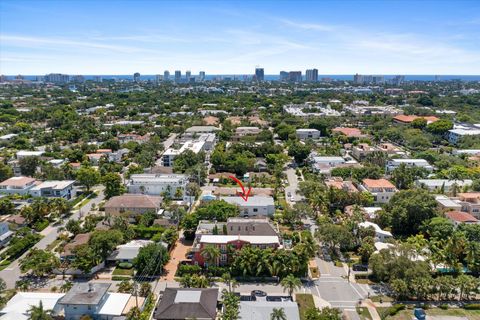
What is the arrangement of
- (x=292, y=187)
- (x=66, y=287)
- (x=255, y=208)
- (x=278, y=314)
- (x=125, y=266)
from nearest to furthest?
(x=278, y=314), (x=66, y=287), (x=125, y=266), (x=255, y=208), (x=292, y=187)

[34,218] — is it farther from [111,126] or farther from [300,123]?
[300,123]

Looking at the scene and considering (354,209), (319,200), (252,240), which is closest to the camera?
(252,240)

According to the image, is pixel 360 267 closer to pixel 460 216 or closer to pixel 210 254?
pixel 210 254

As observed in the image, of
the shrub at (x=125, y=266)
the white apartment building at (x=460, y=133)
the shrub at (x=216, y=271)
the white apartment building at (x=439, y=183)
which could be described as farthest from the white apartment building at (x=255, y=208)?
the white apartment building at (x=460, y=133)

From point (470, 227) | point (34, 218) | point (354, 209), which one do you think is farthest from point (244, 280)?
point (34, 218)

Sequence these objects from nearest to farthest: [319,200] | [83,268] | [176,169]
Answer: [83,268] < [319,200] < [176,169]

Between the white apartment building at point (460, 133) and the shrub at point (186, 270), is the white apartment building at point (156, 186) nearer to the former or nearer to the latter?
the shrub at point (186, 270)

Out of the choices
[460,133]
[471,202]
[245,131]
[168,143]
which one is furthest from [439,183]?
[168,143]
